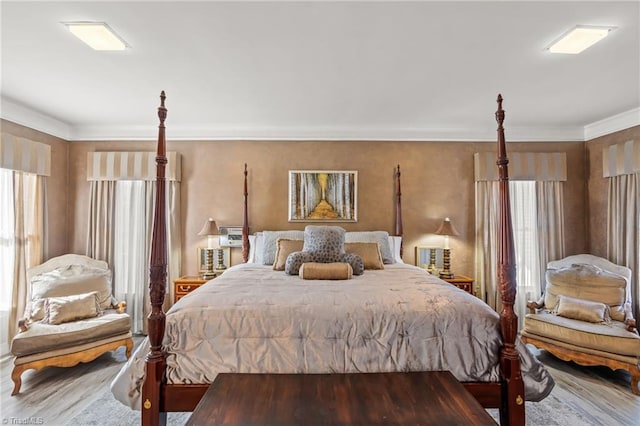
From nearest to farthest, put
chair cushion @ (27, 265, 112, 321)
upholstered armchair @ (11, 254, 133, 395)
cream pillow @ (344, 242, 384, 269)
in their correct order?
upholstered armchair @ (11, 254, 133, 395) < chair cushion @ (27, 265, 112, 321) < cream pillow @ (344, 242, 384, 269)

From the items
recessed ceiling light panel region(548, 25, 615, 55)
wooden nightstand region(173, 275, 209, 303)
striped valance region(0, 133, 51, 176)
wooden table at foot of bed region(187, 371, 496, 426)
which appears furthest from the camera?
wooden nightstand region(173, 275, 209, 303)

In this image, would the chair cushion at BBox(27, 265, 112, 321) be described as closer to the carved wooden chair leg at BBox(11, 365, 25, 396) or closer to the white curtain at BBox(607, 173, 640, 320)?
the carved wooden chair leg at BBox(11, 365, 25, 396)

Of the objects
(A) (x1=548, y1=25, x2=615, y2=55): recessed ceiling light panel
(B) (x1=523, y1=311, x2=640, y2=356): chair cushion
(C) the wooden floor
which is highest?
(A) (x1=548, y1=25, x2=615, y2=55): recessed ceiling light panel

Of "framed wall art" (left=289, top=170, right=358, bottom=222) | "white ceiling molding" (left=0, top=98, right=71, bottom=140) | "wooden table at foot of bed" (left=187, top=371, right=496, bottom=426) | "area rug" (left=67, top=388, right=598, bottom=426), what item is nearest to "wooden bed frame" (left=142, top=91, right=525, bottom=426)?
"wooden table at foot of bed" (left=187, top=371, right=496, bottom=426)

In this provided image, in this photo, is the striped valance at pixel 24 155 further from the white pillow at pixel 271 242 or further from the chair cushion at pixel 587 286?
the chair cushion at pixel 587 286

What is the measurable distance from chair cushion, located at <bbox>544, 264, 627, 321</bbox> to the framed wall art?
2350 millimetres

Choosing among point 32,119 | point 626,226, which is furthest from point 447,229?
point 32,119

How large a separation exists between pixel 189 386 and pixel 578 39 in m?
3.22

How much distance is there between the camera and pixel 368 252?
11.5 ft

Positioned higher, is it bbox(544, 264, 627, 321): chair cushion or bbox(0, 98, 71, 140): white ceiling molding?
bbox(0, 98, 71, 140): white ceiling molding

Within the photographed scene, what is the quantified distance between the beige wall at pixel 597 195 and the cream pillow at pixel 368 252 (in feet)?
9.43

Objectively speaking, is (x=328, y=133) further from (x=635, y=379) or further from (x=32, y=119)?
(x=635, y=379)

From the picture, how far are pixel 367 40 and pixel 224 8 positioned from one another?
0.93 m

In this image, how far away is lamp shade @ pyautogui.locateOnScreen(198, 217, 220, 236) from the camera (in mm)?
4098
